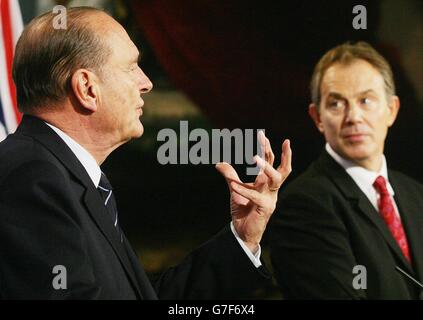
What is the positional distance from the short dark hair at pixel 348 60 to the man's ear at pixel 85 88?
896 millimetres

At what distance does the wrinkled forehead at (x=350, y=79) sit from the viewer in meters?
2.47

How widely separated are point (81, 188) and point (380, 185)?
118 cm

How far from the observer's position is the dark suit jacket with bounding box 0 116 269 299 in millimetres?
1559

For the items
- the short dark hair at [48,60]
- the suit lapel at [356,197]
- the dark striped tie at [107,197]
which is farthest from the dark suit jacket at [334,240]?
the short dark hair at [48,60]

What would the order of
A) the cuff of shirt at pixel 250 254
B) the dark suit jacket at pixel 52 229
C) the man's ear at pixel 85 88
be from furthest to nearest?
the cuff of shirt at pixel 250 254 → the man's ear at pixel 85 88 → the dark suit jacket at pixel 52 229

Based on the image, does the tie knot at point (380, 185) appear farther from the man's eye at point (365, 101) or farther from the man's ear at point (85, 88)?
the man's ear at point (85, 88)

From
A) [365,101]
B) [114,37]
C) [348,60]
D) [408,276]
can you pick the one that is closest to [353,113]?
[365,101]

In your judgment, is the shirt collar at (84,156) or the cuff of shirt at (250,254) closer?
the shirt collar at (84,156)

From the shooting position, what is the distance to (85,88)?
183cm

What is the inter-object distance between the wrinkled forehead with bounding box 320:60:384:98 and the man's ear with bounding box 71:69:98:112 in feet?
3.00

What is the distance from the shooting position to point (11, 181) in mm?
1591

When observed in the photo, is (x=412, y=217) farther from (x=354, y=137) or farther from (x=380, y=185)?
(x=354, y=137)

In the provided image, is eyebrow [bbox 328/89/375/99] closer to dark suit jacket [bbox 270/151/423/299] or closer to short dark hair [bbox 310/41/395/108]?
short dark hair [bbox 310/41/395/108]
